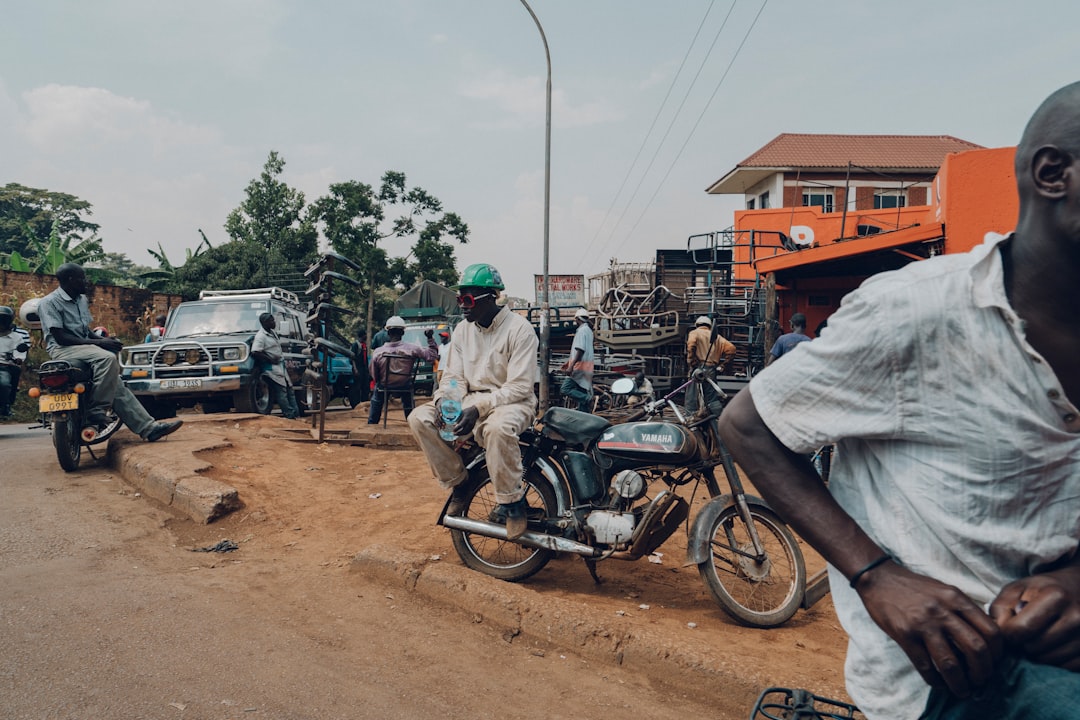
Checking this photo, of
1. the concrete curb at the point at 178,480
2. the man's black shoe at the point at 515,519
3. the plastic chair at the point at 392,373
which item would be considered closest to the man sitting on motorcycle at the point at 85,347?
the concrete curb at the point at 178,480

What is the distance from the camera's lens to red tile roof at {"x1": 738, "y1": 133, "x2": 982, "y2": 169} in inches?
1201

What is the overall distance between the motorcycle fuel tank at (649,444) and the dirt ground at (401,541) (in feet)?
2.82

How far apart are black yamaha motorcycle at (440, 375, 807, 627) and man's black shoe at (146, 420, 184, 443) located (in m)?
4.32

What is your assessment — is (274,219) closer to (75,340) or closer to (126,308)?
(126,308)

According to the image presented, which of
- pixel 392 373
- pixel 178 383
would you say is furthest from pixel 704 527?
pixel 178 383

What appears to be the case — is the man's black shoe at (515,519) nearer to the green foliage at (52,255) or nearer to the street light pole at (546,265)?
the street light pole at (546,265)

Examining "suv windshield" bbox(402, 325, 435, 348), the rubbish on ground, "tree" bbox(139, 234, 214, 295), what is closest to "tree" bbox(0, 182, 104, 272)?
"tree" bbox(139, 234, 214, 295)

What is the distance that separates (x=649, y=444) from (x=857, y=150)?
1298 inches

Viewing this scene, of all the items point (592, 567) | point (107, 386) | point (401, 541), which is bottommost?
point (401, 541)

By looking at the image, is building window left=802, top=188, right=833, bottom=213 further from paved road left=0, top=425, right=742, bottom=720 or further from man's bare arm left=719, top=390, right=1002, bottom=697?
man's bare arm left=719, top=390, right=1002, bottom=697

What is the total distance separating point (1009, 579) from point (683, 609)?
336cm

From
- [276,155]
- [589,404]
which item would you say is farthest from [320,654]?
[276,155]

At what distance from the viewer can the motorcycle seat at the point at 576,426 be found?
172 inches

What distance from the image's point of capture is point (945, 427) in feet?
3.37
